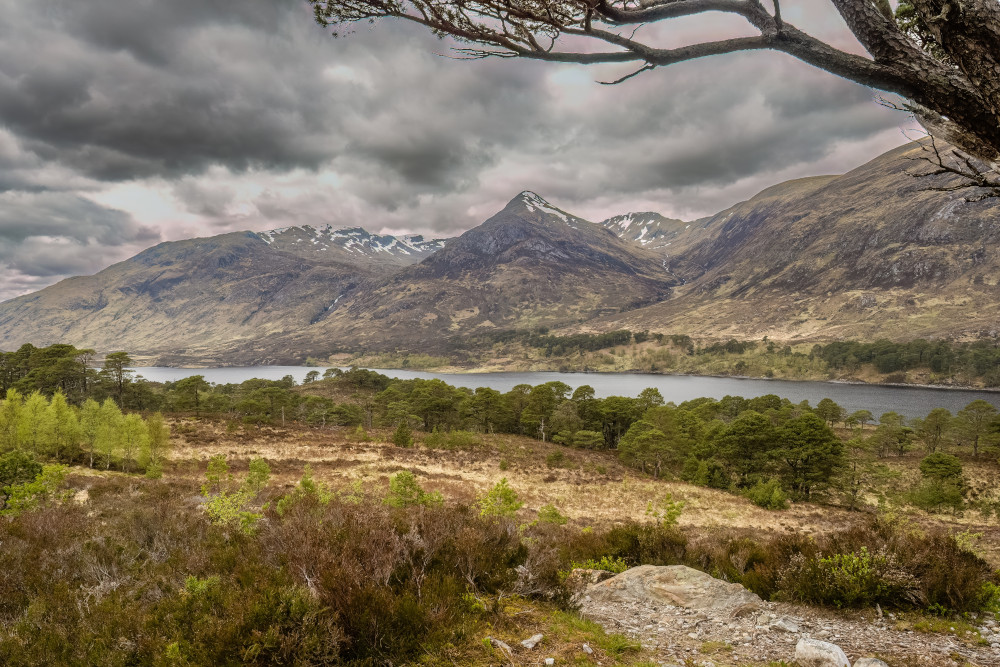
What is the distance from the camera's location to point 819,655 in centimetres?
482

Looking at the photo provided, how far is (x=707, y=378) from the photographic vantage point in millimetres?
196750

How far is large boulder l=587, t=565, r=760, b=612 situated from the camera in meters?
7.09

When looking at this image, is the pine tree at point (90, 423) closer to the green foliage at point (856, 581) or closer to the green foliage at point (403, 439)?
the green foliage at point (403, 439)

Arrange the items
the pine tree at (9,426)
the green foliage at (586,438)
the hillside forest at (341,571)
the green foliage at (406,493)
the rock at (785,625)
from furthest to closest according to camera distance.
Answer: the green foliage at (586,438)
the pine tree at (9,426)
the green foliage at (406,493)
the rock at (785,625)
the hillside forest at (341,571)

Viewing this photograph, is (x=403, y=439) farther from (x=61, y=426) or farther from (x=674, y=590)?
(x=674, y=590)

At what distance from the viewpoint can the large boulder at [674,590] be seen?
279 inches

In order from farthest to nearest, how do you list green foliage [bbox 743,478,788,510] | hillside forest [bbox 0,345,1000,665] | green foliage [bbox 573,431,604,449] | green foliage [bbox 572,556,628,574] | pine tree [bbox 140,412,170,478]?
green foliage [bbox 573,431,604,449] < green foliage [bbox 743,478,788,510] < pine tree [bbox 140,412,170,478] < green foliage [bbox 572,556,628,574] < hillside forest [bbox 0,345,1000,665]

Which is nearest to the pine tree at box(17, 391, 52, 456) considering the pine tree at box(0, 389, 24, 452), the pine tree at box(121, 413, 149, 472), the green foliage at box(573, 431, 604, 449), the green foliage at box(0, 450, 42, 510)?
the pine tree at box(0, 389, 24, 452)

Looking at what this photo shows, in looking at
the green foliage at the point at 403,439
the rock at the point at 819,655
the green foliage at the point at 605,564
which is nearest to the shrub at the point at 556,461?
the green foliage at the point at 403,439

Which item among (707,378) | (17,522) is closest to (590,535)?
(17,522)

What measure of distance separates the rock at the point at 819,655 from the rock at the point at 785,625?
0.93 metres

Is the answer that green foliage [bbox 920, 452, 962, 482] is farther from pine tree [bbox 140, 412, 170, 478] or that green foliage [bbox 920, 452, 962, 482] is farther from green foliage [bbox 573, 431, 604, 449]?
pine tree [bbox 140, 412, 170, 478]

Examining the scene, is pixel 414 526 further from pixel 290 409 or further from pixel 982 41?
pixel 290 409

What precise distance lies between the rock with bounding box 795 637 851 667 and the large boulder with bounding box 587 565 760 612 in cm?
194
